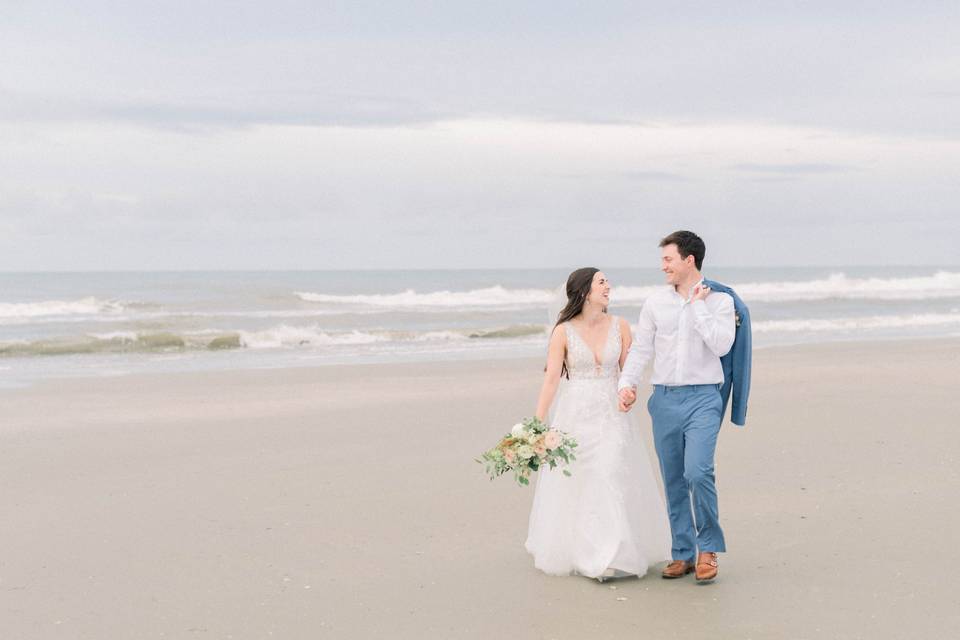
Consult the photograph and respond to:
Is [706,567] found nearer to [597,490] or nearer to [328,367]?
[597,490]

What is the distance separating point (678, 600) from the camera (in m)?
5.18

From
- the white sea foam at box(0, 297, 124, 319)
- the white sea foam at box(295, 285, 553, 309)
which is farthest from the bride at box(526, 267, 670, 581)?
the white sea foam at box(295, 285, 553, 309)

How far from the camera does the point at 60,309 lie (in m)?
36.6

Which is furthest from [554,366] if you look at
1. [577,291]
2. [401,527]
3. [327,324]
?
[327,324]

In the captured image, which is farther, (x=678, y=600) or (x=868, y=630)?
(x=678, y=600)

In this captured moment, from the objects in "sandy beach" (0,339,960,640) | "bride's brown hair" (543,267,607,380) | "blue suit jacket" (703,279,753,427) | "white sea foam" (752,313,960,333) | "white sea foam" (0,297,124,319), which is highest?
"bride's brown hair" (543,267,607,380)

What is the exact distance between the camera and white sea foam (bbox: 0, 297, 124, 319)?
35.3m

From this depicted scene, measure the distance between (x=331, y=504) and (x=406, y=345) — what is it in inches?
606

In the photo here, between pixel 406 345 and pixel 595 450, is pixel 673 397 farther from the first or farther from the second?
pixel 406 345

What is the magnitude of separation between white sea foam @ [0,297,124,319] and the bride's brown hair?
3211 centimetres

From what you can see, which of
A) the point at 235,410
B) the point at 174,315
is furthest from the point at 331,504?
the point at 174,315

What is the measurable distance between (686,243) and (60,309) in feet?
114

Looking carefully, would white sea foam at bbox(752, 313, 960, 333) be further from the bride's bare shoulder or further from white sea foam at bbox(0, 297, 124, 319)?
white sea foam at bbox(0, 297, 124, 319)

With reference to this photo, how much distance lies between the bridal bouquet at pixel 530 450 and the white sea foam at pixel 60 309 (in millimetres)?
32316
